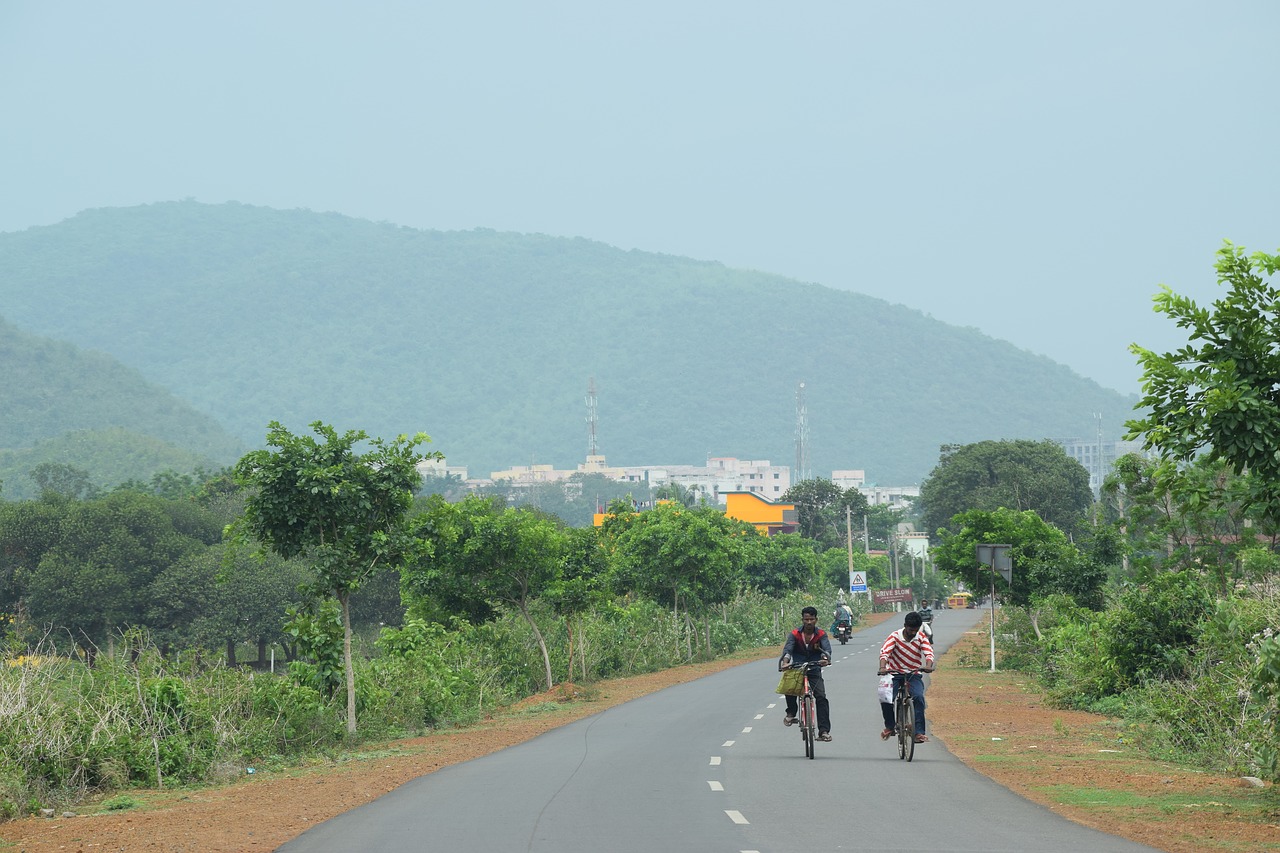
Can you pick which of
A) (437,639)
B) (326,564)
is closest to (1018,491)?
(437,639)

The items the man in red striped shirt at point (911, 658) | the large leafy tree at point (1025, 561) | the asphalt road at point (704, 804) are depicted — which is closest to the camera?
the asphalt road at point (704, 804)

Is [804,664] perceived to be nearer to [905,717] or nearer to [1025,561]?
[905,717]

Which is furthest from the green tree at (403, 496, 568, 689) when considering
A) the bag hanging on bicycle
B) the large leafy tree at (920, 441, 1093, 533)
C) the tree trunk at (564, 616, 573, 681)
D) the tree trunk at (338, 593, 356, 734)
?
the large leafy tree at (920, 441, 1093, 533)

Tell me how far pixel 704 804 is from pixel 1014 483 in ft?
317

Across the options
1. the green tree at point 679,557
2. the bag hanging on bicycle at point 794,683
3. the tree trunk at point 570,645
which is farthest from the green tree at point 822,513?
the bag hanging on bicycle at point 794,683

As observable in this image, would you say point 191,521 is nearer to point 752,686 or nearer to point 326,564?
point 752,686

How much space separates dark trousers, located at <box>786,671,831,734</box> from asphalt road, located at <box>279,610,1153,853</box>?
441 mm

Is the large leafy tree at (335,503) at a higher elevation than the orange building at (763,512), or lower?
lower

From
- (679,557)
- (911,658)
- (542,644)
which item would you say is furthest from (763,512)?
(911,658)

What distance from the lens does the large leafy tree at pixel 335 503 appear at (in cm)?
2173

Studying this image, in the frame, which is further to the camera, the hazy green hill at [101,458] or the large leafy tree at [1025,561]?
the hazy green hill at [101,458]

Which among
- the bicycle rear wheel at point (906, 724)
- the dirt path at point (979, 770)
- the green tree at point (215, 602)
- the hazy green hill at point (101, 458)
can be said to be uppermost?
the hazy green hill at point (101, 458)

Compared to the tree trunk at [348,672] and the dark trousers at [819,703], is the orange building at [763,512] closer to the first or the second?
the tree trunk at [348,672]

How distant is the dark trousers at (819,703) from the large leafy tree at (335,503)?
6.65m
